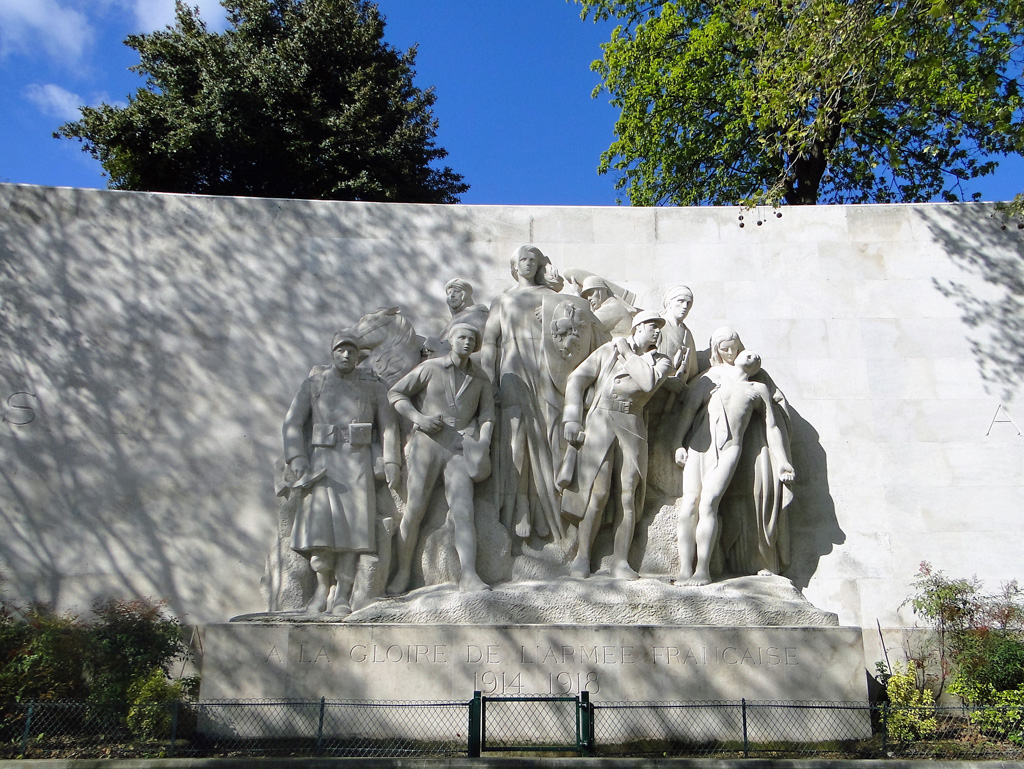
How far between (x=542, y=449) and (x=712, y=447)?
172cm

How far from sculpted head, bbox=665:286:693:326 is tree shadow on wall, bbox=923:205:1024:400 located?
3386 millimetres

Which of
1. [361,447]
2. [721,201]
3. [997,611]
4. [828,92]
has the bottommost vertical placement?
[997,611]

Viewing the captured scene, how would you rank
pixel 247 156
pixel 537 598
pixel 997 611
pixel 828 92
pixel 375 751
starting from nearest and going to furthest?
pixel 375 751 → pixel 537 598 → pixel 997 611 → pixel 828 92 → pixel 247 156

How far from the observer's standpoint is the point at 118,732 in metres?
8.41

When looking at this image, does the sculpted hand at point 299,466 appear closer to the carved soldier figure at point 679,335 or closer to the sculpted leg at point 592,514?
the sculpted leg at point 592,514

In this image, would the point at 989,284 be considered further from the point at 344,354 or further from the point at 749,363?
the point at 344,354

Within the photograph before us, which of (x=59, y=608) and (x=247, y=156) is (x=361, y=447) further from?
(x=247, y=156)

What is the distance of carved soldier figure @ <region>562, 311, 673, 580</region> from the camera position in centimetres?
977

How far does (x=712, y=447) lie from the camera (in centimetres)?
1009

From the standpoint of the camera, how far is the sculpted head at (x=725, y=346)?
10633 mm

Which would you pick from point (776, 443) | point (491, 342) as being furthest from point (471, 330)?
point (776, 443)

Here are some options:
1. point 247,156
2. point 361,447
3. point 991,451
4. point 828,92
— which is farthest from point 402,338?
point 247,156

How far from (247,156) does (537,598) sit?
43.3ft

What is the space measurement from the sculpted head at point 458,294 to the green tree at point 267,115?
8.72 metres
